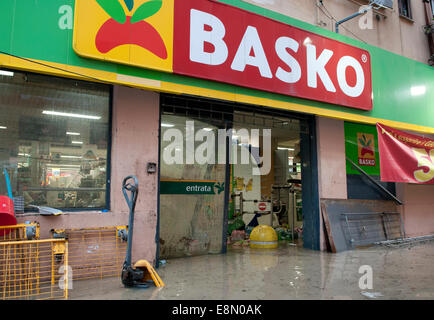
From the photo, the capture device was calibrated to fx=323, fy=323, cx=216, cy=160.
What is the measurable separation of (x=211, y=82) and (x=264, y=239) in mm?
4194

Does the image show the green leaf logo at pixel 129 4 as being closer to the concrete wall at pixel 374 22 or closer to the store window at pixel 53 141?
the store window at pixel 53 141

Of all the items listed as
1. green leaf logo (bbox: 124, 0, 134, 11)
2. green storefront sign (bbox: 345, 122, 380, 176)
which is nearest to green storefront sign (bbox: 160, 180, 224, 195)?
A: green leaf logo (bbox: 124, 0, 134, 11)

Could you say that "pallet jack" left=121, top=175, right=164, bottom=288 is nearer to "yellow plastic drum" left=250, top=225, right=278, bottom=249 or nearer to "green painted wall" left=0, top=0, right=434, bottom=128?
"green painted wall" left=0, top=0, right=434, bottom=128

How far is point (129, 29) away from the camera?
182 inches

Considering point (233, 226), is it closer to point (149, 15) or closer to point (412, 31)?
point (149, 15)

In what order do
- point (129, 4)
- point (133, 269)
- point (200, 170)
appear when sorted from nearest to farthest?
point (133, 269)
point (129, 4)
point (200, 170)

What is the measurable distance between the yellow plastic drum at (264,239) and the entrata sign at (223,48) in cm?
340

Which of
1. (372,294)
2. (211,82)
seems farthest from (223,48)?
(372,294)

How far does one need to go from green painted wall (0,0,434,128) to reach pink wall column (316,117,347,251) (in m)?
0.71

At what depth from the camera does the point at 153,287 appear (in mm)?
4238

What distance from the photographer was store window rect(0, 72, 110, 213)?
14.8 feet

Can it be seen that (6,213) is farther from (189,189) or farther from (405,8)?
(405,8)
